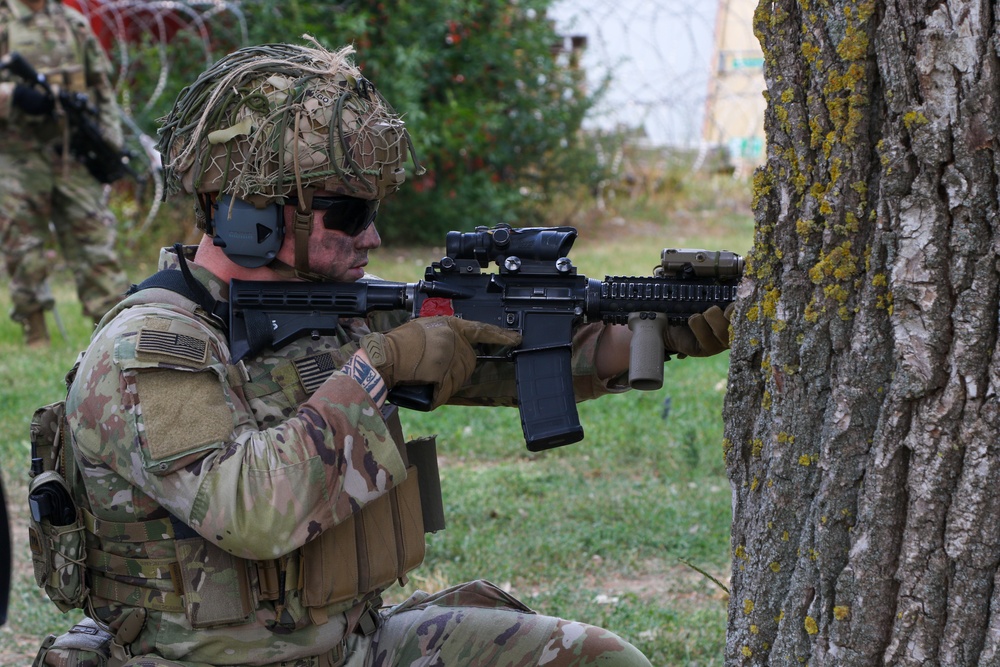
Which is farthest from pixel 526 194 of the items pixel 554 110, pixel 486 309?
pixel 486 309

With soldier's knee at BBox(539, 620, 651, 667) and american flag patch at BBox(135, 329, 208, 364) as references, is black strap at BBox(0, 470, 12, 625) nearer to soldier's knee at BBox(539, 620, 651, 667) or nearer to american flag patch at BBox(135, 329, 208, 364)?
american flag patch at BBox(135, 329, 208, 364)

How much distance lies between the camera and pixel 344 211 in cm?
244

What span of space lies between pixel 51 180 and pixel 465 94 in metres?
4.69

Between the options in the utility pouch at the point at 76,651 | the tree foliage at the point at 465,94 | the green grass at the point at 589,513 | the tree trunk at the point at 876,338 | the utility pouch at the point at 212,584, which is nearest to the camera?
the tree trunk at the point at 876,338

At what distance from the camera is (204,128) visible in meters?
2.39

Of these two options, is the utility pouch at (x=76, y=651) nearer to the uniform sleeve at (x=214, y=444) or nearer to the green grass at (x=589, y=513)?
the uniform sleeve at (x=214, y=444)

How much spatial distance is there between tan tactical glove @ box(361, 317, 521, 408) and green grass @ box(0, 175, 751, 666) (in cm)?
80

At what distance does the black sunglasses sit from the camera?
2.43 m

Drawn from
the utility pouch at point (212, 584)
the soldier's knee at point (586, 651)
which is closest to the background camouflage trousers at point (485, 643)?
the soldier's knee at point (586, 651)

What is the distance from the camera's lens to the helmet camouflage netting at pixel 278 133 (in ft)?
7.72

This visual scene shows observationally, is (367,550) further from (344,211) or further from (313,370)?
(344,211)

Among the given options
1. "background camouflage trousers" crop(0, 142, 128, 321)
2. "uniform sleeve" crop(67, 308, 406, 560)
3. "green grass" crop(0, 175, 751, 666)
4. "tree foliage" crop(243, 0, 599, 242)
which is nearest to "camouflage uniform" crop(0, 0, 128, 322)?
"background camouflage trousers" crop(0, 142, 128, 321)

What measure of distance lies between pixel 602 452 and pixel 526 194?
705 cm

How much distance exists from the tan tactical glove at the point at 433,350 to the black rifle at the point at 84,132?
5734mm
